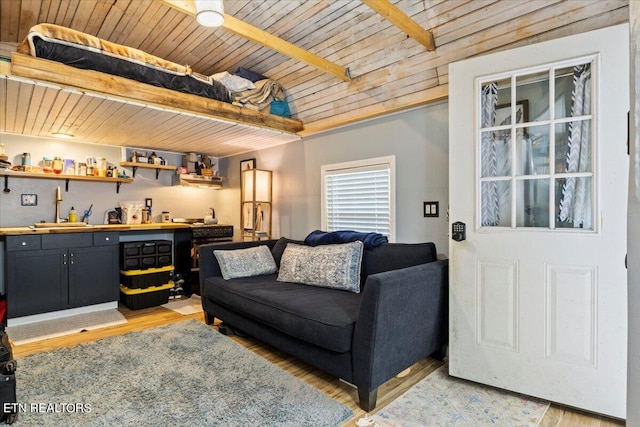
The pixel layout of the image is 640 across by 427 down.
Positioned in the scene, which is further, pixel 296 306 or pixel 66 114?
pixel 66 114

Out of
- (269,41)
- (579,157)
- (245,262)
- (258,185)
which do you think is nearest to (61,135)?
(258,185)

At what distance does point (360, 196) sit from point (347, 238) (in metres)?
0.67

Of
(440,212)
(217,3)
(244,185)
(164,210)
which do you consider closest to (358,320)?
(440,212)

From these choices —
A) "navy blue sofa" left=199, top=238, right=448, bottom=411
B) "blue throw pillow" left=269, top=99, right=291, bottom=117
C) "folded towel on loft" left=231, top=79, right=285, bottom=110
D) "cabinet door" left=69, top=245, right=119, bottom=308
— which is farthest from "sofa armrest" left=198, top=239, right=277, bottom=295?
"blue throw pillow" left=269, top=99, right=291, bottom=117

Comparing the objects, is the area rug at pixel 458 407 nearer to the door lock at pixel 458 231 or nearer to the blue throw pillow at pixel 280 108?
the door lock at pixel 458 231

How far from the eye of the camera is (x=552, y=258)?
Answer: 6.60 feet

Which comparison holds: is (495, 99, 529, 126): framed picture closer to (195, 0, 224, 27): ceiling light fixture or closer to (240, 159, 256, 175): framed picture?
(195, 0, 224, 27): ceiling light fixture

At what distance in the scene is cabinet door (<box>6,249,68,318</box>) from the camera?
3395mm

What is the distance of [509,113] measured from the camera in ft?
7.29

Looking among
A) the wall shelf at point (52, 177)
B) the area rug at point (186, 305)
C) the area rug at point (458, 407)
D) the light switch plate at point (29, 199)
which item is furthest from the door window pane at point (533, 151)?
the light switch plate at point (29, 199)

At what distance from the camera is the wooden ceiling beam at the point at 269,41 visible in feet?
7.24

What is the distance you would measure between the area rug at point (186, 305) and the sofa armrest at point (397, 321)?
8.60 ft

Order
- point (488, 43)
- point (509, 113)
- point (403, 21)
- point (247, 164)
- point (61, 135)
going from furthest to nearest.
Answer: point (247, 164) < point (61, 135) < point (488, 43) < point (403, 21) < point (509, 113)

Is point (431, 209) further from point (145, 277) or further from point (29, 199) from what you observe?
point (29, 199)
